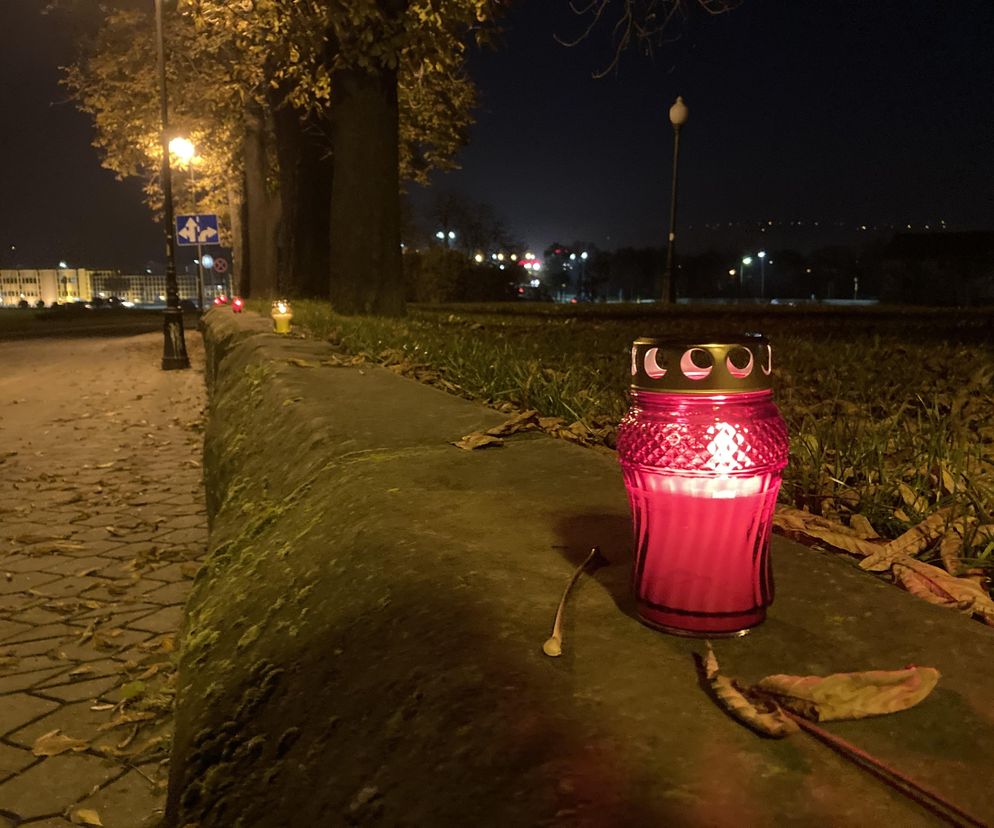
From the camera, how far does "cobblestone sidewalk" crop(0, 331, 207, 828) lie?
2.36 metres

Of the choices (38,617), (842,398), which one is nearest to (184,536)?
(38,617)

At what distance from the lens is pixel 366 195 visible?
36.9ft

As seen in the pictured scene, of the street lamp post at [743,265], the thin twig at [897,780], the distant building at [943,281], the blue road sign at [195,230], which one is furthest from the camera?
the street lamp post at [743,265]

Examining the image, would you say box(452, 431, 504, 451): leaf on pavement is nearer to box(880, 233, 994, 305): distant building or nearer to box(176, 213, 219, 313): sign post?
box(176, 213, 219, 313): sign post

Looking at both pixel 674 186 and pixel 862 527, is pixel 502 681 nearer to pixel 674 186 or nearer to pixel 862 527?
pixel 862 527

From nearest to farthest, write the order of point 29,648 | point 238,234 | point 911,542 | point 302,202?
point 911,542, point 29,648, point 302,202, point 238,234

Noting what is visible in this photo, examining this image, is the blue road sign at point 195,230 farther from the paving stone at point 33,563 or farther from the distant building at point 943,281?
the distant building at point 943,281

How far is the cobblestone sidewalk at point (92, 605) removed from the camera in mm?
2363

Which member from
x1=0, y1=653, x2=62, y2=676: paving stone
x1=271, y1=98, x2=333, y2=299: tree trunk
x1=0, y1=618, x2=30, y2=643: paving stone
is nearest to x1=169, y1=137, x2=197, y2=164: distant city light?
x1=271, y1=98, x2=333, y2=299: tree trunk

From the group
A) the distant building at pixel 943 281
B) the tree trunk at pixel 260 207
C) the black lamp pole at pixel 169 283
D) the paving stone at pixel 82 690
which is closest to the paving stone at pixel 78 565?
the paving stone at pixel 82 690

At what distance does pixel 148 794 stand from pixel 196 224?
54.8 feet

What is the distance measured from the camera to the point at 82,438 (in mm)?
8016

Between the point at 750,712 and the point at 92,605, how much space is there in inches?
138

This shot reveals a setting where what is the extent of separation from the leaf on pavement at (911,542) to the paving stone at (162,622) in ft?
8.85
